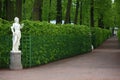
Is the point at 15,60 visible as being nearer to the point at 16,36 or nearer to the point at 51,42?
the point at 16,36

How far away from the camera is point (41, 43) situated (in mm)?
22625

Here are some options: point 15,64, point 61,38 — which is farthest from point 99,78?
point 61,38

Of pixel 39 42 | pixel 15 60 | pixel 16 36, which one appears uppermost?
pixel 16 36

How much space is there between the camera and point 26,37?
2105 cm

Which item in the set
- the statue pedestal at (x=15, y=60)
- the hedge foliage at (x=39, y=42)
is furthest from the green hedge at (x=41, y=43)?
the statue pedestal at (x=15, y=60)

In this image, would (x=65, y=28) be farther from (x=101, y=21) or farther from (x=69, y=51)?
(x=101, y=21)

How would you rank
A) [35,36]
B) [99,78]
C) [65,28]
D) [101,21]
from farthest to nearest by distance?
[101,21] < [65,28] < [35,36] < [99,78]

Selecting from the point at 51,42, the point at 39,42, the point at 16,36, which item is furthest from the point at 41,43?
the point at 16,36

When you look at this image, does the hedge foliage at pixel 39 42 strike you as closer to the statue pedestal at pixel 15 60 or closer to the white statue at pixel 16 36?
the statue pedestal at pixel 15 60

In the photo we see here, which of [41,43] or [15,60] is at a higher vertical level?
[41,43]

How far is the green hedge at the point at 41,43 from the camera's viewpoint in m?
21.0

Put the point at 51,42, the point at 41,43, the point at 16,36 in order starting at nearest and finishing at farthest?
the point at 16,36 < the point at 41,43 < the point at 51,42

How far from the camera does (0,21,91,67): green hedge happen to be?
68.8ft

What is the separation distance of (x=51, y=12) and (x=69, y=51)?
87.7 feet
